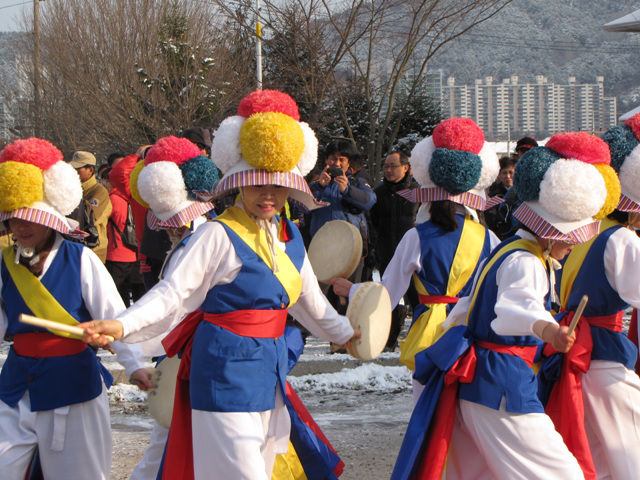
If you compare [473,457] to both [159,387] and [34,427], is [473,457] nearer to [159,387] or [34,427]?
[159,387]

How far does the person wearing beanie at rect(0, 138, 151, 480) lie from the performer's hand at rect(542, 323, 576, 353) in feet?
5.79

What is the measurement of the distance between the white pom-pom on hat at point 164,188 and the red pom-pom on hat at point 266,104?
116 centimetres

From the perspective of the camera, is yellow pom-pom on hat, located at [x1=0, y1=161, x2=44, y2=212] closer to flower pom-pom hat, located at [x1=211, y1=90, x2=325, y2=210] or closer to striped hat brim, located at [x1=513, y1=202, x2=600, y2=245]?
flower pom-pom hat, located at [x1=211, y1=90, x2=325, y2=210]

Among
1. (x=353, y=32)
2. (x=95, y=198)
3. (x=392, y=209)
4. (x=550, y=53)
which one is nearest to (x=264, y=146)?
(x=392, y=209)

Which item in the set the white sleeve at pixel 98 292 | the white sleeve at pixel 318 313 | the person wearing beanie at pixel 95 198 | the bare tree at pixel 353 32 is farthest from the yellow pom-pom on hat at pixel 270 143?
the bare tree at pixel 353 32

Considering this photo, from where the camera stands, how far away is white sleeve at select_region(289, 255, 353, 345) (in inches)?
145

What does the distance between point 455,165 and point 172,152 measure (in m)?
1.63

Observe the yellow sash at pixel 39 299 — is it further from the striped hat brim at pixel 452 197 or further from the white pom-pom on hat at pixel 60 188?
the striped hat brim at pixel 452 197

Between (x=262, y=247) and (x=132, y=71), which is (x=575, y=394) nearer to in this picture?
(x=262, y=247)

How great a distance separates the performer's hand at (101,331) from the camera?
2740mm

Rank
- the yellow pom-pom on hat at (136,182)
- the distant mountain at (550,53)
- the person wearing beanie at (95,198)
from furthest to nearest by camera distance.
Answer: the distant mountain at (550,53) < the person wearing beanie at (95,198) < the yellow pom-pom on hat at (136,182)

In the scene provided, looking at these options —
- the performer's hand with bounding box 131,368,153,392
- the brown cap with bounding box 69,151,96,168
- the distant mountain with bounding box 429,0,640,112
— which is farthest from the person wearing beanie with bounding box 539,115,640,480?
the distant mountain with bounding box 429,0,640,112

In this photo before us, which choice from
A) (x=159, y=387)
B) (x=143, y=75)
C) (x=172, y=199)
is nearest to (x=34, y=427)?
(x=159, y=387)

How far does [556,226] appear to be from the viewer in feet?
11.3
